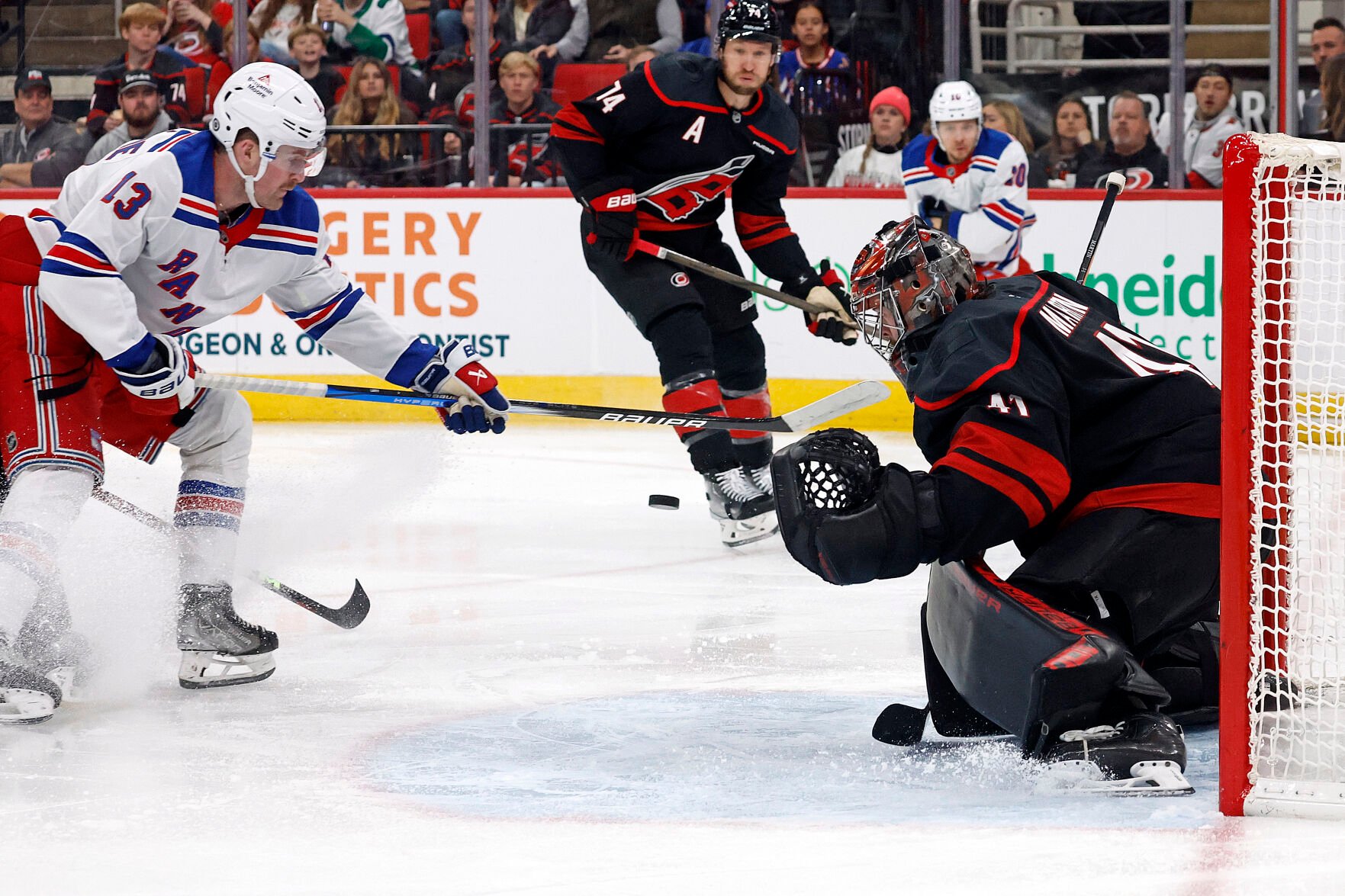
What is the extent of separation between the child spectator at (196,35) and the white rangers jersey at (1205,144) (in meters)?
3.88

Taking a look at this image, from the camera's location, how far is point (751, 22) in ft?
13.9

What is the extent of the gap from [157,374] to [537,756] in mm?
Result: 861

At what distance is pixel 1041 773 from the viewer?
2207mm

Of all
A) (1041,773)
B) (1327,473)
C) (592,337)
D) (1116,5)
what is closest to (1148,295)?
(1116,5)

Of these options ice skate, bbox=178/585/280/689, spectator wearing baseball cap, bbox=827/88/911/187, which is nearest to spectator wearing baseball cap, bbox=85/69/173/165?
spectator wearing baseball cap, bbox=827/88/911/187

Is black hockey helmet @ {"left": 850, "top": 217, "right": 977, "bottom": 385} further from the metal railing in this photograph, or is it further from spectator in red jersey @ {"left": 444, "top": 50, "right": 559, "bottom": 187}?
spectator in red jersey @ {"left": 444, "top": 50, "right": 559, "bottom": 187}

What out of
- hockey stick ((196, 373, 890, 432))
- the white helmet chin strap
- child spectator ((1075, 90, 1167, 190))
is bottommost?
hockey stick ((196, 373, 890, 432))

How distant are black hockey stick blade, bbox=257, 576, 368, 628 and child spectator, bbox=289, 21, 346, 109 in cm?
417

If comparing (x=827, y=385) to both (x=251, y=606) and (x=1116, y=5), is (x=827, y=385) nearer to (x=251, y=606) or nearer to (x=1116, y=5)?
(x=1116, y=5)

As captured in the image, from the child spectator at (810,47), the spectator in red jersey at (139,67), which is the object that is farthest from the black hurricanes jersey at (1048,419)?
the spectator in red jersey at (139,67)

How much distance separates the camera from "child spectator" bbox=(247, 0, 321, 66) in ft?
23.2

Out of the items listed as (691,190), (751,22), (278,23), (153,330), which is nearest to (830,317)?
(691,190)

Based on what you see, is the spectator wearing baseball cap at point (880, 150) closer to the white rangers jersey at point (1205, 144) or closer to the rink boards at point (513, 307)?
the rink boards at point (513, 307)

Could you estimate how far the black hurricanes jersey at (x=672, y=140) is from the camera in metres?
4.46
